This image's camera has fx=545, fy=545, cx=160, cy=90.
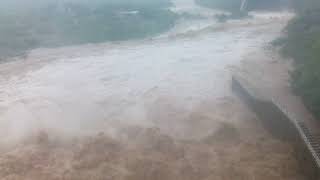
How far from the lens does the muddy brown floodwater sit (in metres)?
17.6

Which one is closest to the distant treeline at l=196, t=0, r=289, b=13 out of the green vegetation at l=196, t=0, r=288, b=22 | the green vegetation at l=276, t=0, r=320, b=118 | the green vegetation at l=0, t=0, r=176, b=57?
the green vegetation at l=196, t=0, r=288, b=22

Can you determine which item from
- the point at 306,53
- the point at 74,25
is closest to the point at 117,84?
the point at 306,53

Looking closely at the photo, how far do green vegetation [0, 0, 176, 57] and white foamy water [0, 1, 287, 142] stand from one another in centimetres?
479

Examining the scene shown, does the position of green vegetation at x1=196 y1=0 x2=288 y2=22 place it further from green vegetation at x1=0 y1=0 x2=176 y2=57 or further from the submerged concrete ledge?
the submerged concrete ledge

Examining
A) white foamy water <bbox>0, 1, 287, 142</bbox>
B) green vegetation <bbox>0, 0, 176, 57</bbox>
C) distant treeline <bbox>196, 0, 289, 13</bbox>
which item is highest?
white foamy water <bbox>0, 1, 287, 142</bbox>

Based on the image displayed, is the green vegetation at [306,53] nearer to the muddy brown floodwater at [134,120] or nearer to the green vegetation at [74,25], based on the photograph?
the muddy brown floodwater at [134,120]

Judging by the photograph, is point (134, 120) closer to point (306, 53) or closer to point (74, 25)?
point (306, 53)

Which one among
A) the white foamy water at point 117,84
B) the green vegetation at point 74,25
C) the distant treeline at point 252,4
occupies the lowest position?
the distant treeline at point 252,4

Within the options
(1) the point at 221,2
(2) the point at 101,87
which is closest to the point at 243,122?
(2) the point at 101,87

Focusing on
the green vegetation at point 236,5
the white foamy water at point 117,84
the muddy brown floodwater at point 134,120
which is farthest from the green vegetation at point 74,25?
the muddy brown floodwater at point 134,120

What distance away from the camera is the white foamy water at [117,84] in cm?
2236

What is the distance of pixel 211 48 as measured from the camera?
113 feet

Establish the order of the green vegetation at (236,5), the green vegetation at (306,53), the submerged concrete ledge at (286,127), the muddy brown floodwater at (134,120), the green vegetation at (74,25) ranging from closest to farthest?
the submerged concrete ledge at (286,127) → the muddy brown floodwater at (134,120) → the green vegetation at (306,53) → the green vegetation at (74,25) → the green vegetation at (236,5)

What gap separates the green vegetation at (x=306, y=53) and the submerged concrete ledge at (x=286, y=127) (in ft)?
5.46
